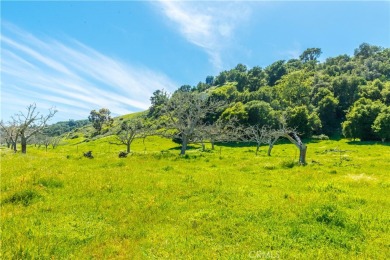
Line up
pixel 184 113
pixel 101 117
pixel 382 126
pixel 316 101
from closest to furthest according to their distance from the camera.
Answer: pixel 184 113 < pixel 382 126 < pixel 316 101 < pixel 101 117

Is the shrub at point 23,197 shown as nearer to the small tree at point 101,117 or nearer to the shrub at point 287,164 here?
the shrub at point 287,164

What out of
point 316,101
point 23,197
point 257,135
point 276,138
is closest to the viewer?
point 23,197

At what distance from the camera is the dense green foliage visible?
8044 cm

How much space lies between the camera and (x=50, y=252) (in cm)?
892

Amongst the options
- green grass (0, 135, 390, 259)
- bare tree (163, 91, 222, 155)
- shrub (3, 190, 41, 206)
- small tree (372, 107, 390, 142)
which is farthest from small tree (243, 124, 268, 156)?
shrub (3, 190, 41, 206)

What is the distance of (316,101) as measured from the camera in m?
121

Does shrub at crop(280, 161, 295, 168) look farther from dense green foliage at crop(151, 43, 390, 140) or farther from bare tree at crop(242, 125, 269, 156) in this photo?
bare tree at crop(242, 125, 269, 156)

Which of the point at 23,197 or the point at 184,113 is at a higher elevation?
the point at 184,113

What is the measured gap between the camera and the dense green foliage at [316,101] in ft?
264

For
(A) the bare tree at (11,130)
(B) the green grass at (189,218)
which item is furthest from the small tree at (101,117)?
(B) the green grass at (189,218)

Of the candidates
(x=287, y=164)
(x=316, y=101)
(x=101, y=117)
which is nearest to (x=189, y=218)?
(x=287, y=164)

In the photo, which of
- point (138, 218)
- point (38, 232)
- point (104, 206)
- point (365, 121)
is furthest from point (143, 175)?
point (365, 121)

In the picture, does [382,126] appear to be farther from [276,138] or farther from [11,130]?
[11,130]

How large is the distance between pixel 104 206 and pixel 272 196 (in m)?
8.84
